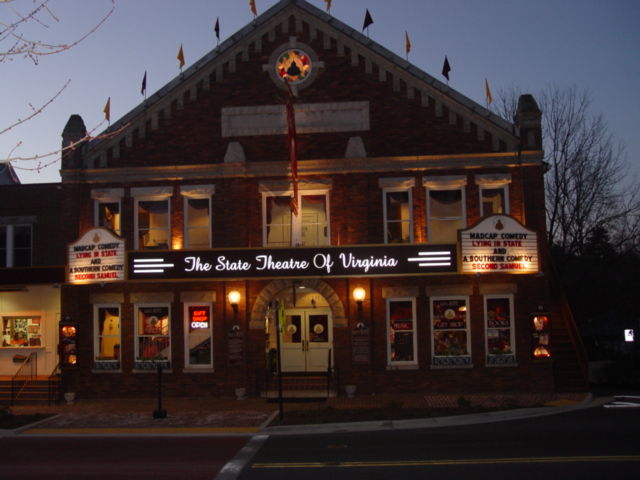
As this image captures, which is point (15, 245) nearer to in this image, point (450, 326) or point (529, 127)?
point (450, 326)

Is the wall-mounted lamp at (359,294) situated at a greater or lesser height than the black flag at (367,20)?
lesser

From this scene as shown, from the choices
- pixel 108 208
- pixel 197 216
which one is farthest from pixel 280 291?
pixel 108 208

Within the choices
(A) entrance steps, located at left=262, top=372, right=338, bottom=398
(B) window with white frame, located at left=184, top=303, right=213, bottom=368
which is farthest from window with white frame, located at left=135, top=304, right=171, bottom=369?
(A) entrance steps, located at left=262, top=372, right=338, bottom=398

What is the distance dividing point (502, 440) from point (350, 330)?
7691mm

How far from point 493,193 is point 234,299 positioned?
30.3ft

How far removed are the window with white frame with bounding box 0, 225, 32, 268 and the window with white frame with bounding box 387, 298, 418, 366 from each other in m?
14.2

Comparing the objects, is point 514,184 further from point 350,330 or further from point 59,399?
point 59,399

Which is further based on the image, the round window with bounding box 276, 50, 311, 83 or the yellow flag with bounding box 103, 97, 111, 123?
the yellow flag with bounding box 103, 97, 111, 123

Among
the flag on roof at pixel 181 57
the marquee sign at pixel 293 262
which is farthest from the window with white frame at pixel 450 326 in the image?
the flag on roof at pixel 181 57

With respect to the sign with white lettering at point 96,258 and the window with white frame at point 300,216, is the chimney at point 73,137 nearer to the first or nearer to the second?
the sign with white lettering at point 96,258

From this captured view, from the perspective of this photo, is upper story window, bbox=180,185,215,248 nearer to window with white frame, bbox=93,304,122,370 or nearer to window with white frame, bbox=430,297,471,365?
window with white frame, bbox=93,304,122,370

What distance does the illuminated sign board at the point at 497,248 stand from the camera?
19312mm

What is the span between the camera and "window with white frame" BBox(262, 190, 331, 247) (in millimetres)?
21188

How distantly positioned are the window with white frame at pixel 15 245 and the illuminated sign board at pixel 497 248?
16.6 meters
